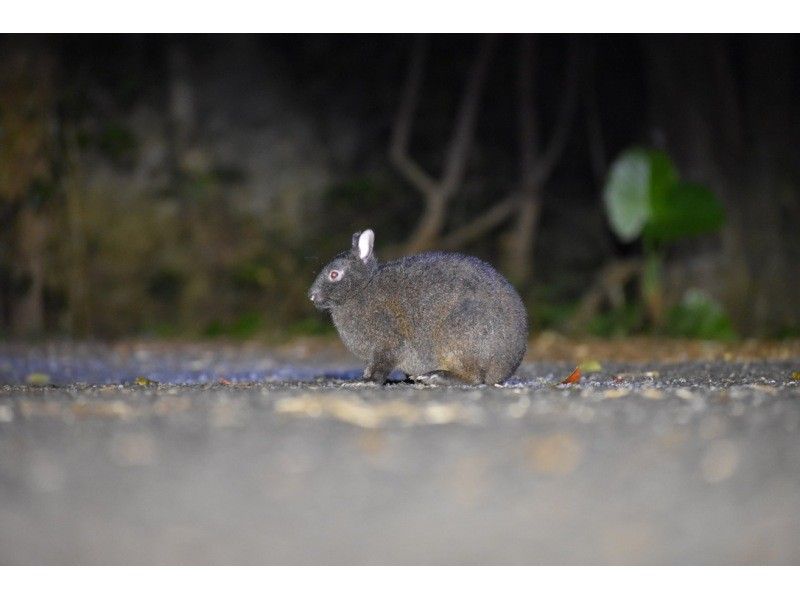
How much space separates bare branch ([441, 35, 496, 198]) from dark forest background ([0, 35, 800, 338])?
37 mm

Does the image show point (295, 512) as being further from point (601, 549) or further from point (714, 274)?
point (714, 274)

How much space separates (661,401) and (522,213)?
10.3 metres

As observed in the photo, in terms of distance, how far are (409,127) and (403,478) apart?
43.1ft

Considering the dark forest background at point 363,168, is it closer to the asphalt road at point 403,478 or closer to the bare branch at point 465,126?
the bare branch at point 465,126

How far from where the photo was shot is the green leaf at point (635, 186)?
43.8 feet

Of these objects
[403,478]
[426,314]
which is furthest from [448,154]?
[403,478]

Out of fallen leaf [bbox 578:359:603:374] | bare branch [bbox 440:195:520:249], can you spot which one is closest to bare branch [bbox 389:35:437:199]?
bare branch [bbox 440:195:520:249]

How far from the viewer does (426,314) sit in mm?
7098

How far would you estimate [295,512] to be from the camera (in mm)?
4172

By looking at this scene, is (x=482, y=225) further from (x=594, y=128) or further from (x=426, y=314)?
(x=426, y=314)

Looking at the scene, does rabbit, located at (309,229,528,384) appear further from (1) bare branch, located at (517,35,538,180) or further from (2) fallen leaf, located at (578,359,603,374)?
(1) bare branch, located at (517,35,538,180)

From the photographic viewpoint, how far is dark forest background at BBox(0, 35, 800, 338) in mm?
14219

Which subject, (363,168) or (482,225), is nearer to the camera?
(482,225)

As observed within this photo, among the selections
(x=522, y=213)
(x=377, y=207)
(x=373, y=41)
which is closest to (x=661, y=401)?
(x=522, y=213)
